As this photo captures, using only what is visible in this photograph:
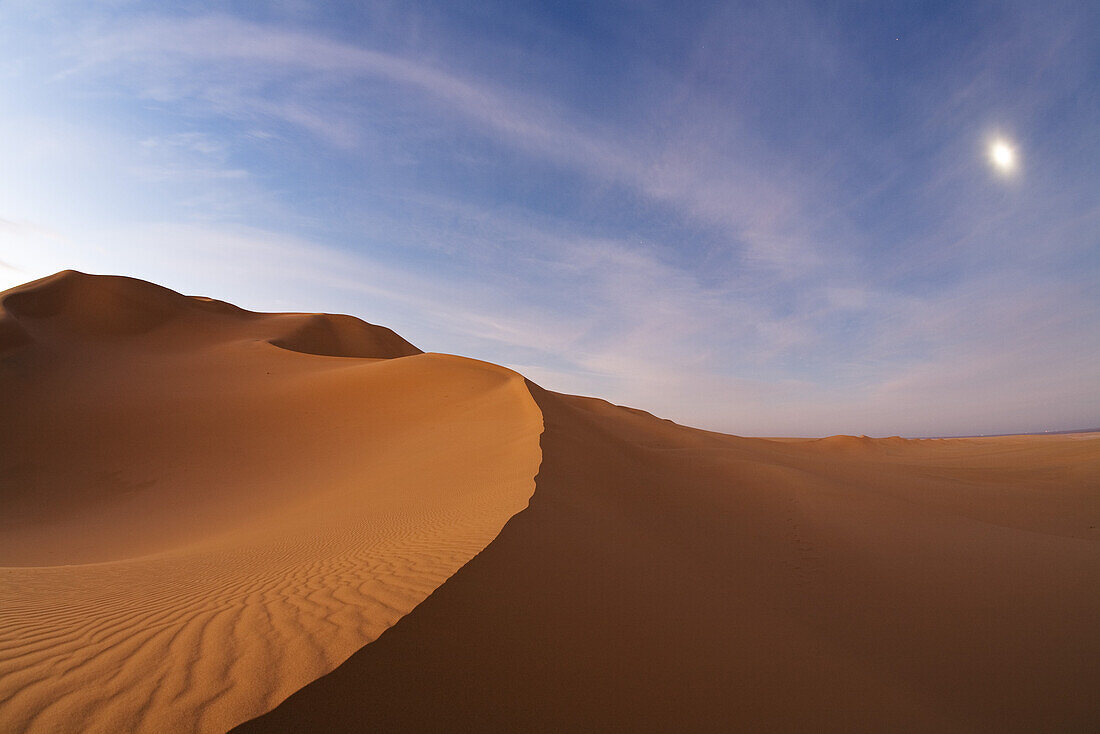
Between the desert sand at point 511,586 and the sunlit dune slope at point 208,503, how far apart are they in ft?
0.13

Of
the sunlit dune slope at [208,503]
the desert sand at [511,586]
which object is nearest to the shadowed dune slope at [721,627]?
the desert sand at [511,586]

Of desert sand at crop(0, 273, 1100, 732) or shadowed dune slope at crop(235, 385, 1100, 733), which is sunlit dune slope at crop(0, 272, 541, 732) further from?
shadowed dune slope at crop(235, 385, 1100, 733)

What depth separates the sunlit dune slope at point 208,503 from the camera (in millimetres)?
2672

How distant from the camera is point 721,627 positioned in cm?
442

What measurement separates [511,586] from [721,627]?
85.7 inches

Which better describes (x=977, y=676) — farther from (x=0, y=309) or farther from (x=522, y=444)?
(x=0, y=309)

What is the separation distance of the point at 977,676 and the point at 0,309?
1521 inches

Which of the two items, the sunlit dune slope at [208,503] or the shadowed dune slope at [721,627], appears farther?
the shadowed dune slope at [721,627]

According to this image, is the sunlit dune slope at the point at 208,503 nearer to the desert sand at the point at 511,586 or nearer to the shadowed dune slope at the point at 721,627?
the desert sand at the point at 511,586

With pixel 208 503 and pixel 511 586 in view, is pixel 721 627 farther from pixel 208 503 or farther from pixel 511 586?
pixel 208 503

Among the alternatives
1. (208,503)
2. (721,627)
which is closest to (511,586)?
(721,627)

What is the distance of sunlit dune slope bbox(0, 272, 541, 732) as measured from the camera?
267 centimetres

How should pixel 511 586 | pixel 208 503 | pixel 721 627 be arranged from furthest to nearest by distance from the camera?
1. pixel 208 503
2. pixel 721 627
3. pixel 511 586

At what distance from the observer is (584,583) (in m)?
4.34
